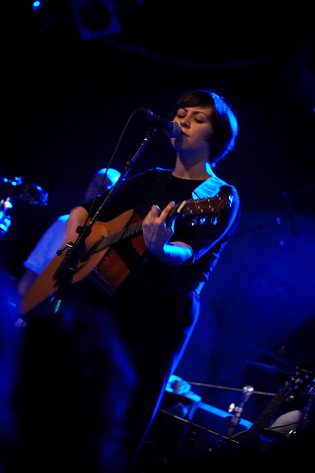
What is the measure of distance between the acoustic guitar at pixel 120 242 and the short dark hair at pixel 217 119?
0.49m

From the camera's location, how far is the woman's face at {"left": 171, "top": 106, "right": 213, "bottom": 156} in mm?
2354

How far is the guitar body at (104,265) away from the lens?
213cm

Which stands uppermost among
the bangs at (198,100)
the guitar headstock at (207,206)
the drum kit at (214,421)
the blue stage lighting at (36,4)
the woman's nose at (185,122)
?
the blue stage lighting at (36,4)

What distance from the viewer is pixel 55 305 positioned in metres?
1.94

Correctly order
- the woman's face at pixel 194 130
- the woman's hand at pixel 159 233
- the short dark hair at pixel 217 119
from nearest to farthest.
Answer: the woman's hand at pixel 159 233
the woman's face at pixel 194 130
the short dark hair at pixel 217 119

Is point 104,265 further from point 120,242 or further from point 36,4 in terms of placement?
point 36,4

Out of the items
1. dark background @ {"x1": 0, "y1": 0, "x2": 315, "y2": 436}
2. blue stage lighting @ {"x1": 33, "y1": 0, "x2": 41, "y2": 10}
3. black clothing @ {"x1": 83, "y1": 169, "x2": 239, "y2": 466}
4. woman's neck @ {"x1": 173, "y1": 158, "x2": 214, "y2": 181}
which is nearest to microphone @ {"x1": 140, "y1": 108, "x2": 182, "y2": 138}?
woman's neck @ {"x1": 173, "y1": 158, "x2": 214, "y2": 181}

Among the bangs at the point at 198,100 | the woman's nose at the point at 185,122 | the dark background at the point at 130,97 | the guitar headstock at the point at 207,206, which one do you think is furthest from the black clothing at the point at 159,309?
the dark background at the point at 130,97

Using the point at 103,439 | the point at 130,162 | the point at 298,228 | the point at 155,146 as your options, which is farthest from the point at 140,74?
the point at 103,439

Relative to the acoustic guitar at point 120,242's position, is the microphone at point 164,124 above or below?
above

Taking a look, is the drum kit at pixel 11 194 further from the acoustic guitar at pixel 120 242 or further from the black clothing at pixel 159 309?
the black clothing at pixel 159 309

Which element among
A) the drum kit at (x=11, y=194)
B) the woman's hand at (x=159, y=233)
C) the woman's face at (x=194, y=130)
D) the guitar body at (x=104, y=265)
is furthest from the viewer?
the drum kit at (x=11, y=194)

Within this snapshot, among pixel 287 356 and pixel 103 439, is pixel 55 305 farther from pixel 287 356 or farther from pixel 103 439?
pixel 287 356

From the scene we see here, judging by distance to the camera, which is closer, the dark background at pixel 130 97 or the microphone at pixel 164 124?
the microphone at pixel 164 124
